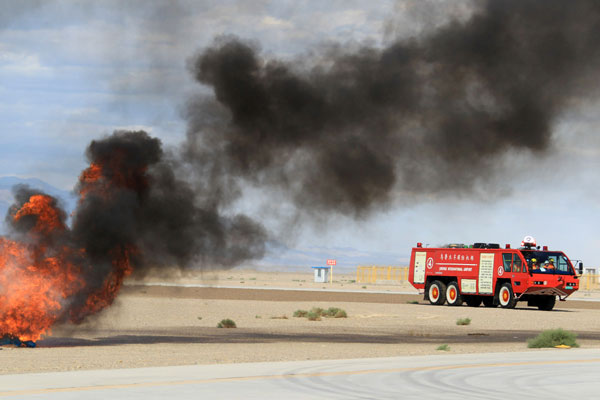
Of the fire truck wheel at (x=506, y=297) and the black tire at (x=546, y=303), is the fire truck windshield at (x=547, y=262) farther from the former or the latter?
the black tire at (x=546, y=303)

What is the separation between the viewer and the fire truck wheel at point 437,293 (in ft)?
174

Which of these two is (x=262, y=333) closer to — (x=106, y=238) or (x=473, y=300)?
(x=106, y=238)

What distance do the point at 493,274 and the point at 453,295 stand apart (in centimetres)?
347

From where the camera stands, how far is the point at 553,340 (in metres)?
27.1

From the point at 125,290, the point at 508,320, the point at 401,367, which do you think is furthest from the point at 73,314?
the point at 508,320

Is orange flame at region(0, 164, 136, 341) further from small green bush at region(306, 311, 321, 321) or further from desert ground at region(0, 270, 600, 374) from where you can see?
small green bush at region(306, 311, 321, 321)

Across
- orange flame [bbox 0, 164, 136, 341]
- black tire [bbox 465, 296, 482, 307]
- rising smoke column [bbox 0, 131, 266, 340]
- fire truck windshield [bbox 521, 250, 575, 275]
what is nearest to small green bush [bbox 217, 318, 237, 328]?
rising smoke column [bbox 0, 131, 266, 340]

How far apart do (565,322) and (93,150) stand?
22356mm

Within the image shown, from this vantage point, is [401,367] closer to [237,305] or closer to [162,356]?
[162,356]

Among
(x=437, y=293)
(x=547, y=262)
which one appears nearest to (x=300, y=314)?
(x=437, y=293)

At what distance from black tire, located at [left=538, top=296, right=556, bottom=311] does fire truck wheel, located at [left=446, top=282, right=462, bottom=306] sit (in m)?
4.12

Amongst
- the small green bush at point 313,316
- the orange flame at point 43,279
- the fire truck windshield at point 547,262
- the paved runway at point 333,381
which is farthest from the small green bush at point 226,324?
the fire truck windshield at point 547,262

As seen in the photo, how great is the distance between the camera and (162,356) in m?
22.9

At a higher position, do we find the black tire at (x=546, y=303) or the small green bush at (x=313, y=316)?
the black tire at (x=546, y=303)
